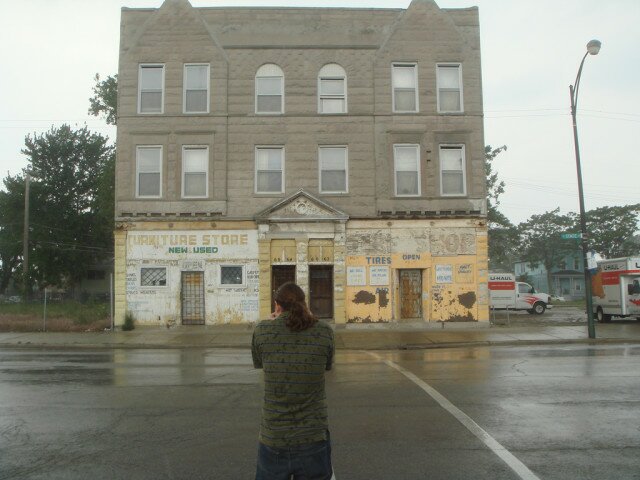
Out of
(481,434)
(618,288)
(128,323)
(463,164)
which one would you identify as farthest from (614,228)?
(481,434)

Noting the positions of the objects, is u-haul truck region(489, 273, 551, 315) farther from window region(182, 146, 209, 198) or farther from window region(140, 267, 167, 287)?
window region(140, 267, 167, 287)

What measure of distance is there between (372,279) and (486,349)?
678 centimetres

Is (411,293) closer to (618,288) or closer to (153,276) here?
(618,288)

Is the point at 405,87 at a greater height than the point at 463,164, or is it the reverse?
the point at 405,87

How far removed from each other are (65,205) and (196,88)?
3751 cm

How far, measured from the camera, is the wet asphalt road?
577 centimetres

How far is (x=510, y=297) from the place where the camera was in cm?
3161

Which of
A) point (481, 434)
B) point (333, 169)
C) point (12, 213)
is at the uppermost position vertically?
point (12, 213)

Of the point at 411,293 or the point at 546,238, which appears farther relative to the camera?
the point at 546,238

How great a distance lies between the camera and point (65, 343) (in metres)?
18.3

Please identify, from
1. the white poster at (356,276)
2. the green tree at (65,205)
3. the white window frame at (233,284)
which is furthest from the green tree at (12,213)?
the white poster at (356,276)

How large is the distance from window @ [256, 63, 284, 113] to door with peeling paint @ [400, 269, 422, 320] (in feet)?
26.9

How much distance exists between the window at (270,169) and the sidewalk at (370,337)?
5456mm

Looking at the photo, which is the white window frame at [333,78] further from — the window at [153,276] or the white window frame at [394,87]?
the window at [153,276]
